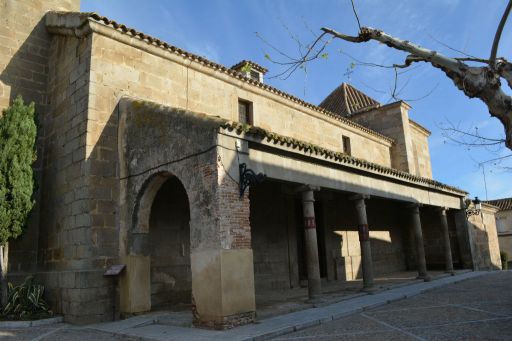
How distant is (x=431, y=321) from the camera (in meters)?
7.30

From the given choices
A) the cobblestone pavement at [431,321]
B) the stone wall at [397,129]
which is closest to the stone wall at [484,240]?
the stone wall at [397,129]

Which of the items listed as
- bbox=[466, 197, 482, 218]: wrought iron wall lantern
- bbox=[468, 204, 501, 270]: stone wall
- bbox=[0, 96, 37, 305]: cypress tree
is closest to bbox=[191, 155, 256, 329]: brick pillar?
bbox=[0, 96, 37, 305]: cypress tree

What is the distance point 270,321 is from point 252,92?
8.38 meters

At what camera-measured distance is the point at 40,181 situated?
419 inches

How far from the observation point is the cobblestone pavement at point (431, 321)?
6.25m

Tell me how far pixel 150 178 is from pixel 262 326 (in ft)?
12.9

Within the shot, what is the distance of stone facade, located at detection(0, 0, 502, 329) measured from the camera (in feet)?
24.8

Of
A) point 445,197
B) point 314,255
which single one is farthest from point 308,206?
point 445,197

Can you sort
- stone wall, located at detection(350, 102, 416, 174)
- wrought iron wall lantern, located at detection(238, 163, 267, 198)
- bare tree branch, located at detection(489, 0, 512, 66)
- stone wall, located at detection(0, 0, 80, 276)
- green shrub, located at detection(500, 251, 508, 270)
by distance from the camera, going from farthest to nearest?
1. green shrub, located at detection(500, 251, 508, 270)
2. stone wall, located at detection(350, 102, 416, 174)
3. stone wall, located at detection(0, 0, 80, 276)
4. wrought iron wall lantern, located at detection(238, 163, 267, 198)
5. bare tree branch, located at detection(489, 0, 512, 66)

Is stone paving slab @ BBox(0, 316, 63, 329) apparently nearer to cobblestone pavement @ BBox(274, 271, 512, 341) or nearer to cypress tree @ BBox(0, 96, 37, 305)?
cypress tree @ BBox(0, 96, 37, 305)

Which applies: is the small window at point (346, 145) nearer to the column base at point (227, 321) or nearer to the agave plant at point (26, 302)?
the column base at point (227, 321)

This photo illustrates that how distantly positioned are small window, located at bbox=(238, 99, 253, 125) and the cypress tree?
6.22 m

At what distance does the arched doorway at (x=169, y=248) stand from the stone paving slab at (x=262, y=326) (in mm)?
1374

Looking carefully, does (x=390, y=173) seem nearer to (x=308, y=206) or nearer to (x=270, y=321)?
(x=308, y=206)
